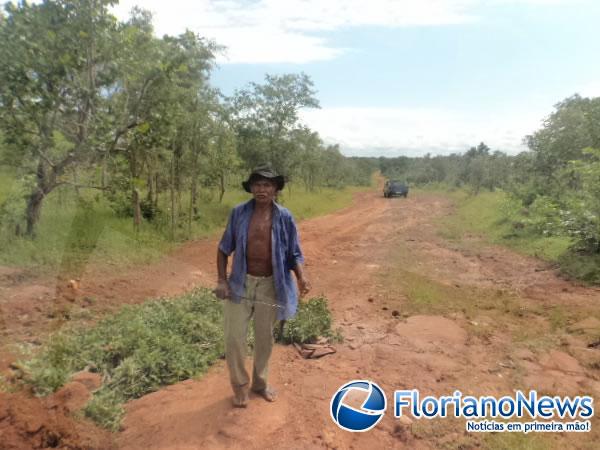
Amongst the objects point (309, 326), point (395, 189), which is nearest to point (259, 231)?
point (309, 326)

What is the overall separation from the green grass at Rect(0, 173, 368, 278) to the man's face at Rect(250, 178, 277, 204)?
514 cm

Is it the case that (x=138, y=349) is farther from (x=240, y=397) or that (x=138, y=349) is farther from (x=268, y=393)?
(x=268, y=393)

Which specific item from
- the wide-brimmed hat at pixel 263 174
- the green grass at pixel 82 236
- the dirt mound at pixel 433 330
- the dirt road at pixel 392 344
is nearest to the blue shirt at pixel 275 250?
the wide-brimmed hat at pixel 263 174

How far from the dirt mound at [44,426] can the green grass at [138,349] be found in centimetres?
15

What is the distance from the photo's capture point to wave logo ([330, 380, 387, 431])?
11.4 feet

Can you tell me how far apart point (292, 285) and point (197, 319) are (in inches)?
74.0

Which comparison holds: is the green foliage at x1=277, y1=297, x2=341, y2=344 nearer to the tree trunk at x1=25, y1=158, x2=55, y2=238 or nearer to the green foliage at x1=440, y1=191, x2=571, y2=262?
the tree trunk at x1=25, y1=158, x2=55, y2=238

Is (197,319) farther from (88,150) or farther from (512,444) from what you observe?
(88,150)

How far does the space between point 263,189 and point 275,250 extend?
0.48 meters

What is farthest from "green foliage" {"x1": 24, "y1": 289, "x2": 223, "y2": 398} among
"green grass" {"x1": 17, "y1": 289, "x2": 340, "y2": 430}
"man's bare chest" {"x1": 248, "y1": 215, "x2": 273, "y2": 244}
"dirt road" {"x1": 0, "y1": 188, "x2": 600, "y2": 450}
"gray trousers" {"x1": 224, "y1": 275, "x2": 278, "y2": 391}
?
"man's bare chest" {"x1": 248, "y1": 215, "x2": 273, "y2": 244}

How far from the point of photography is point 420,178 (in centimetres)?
5372

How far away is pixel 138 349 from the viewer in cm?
408

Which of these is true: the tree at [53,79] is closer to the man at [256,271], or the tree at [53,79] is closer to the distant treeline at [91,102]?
the distant treeline at [91,102]

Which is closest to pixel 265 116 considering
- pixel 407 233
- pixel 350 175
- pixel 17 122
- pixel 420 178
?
pixel 407 233
